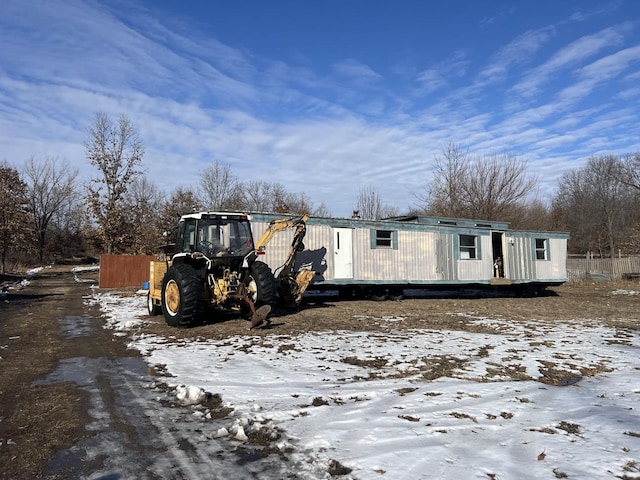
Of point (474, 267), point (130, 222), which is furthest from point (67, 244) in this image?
point (474, 267)

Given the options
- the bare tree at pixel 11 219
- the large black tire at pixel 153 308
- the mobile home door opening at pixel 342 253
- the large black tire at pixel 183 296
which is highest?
the bare tree at pixel 11 219

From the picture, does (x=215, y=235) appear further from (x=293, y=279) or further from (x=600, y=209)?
(x=600, y=209)

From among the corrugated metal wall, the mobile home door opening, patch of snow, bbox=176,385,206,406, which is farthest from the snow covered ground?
the mobile home door opening

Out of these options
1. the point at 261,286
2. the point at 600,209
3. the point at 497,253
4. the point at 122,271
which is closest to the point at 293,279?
the point at 261,286

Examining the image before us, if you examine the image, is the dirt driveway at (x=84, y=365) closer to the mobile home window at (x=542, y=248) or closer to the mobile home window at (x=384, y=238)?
the mobile home window at (x=384, y=238)

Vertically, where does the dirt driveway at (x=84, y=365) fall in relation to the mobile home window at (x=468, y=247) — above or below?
below

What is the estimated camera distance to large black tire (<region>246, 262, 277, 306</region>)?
10125 millimetres

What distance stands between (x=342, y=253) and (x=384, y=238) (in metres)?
2.04

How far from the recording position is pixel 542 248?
2088cm

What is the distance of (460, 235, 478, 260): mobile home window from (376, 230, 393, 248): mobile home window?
11.7 feet

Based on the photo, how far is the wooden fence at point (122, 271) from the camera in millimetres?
24359

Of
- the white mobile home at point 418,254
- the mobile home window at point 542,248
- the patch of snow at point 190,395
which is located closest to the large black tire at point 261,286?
the white mobile home at point 418,254

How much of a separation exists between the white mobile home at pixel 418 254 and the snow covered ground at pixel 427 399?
23.2 ft

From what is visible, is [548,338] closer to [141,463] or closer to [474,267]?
[141,463]
